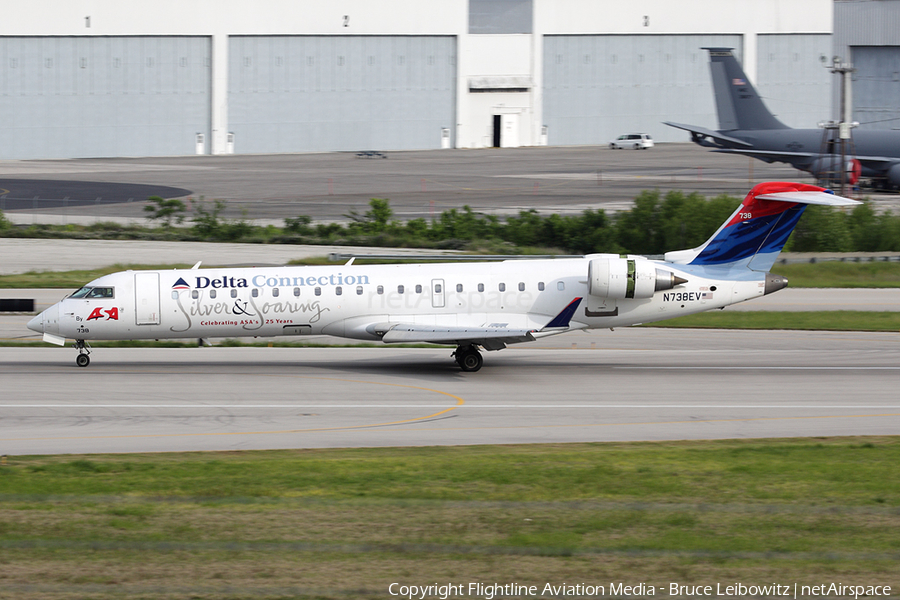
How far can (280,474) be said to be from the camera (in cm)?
1664

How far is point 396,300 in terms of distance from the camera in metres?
27.0

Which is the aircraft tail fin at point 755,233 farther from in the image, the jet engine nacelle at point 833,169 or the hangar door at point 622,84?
the hangar door at point 622,84

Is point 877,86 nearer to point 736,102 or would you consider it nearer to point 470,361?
point 736,102

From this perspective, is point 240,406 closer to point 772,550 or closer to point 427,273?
point 427,273

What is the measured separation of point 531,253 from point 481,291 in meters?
20.5

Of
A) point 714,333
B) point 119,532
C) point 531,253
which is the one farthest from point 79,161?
point 119,532

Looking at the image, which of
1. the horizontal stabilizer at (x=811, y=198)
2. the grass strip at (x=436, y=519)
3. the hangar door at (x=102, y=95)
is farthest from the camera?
the hangar door at (x=102, y=95)

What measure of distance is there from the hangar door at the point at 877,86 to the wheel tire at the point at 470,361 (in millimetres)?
93998

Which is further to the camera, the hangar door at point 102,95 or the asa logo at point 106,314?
the hangar door at point 102,95

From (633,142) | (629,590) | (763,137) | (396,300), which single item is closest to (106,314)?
(396,300)

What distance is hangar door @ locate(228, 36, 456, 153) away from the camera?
97.5 meters

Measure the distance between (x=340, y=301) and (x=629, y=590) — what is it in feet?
54.6

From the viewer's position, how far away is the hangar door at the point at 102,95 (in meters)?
90.3

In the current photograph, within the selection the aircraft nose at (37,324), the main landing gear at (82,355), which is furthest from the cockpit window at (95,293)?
the main landing gear at (82,355)
